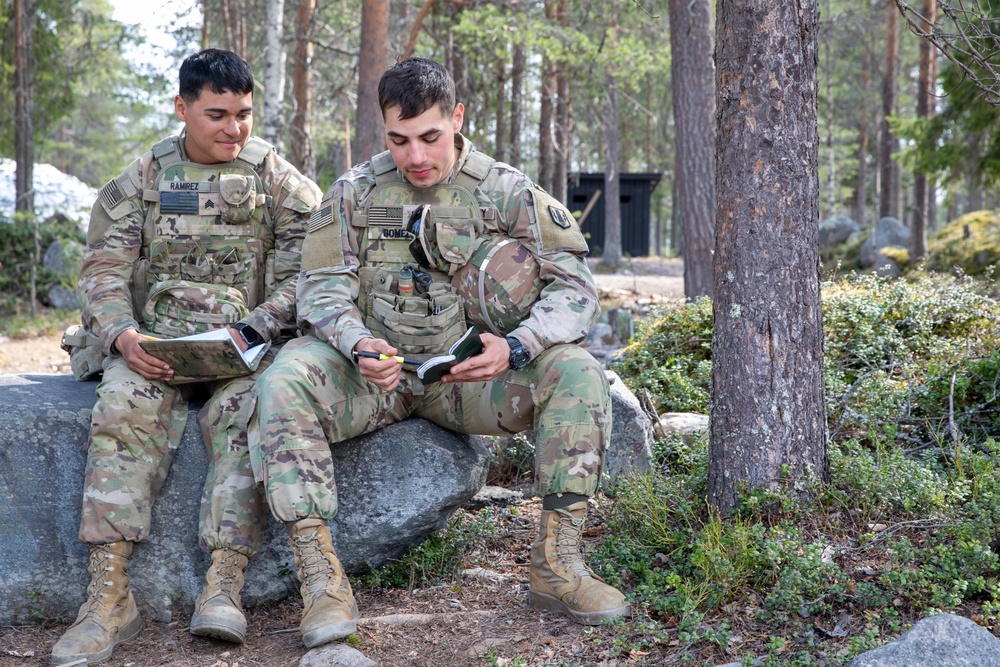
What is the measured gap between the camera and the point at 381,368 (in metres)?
3.28

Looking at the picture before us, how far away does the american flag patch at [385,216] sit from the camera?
3.77 metres

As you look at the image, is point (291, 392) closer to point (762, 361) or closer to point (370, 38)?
point (762, 361)

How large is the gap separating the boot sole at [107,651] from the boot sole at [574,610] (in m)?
1.60

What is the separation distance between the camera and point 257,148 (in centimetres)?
418

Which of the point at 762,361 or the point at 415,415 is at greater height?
the point at 762,361

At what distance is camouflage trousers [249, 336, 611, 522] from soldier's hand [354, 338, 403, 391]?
8.2 inches

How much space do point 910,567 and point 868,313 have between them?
9.48 ft

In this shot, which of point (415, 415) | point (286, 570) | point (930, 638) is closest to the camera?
point (930, 638)

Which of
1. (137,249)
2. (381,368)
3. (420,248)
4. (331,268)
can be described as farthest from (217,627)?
(137,249)

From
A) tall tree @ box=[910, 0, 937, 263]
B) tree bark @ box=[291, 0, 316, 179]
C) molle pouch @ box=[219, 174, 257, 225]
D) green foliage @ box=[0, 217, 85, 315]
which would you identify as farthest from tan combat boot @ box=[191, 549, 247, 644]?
tall tree @ box=[910, 0, 937, 263]

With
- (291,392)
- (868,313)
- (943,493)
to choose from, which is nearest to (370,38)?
(868,313)

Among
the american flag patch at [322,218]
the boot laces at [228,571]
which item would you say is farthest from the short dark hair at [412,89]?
the boot laces at [228,571]

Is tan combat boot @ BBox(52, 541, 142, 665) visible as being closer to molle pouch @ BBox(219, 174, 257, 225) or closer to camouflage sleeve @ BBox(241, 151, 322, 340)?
camouflage sleeve @ BBox(241, 151, 322, 340)

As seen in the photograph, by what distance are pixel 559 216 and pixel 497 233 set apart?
0.30 m
